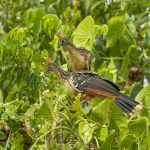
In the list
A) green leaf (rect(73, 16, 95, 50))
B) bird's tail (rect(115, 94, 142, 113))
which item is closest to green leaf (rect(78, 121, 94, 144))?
bird's tail (rect(115, 94, 142, 113))

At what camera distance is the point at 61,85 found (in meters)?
2.70

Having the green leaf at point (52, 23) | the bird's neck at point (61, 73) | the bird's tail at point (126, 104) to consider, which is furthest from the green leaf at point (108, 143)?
the green leaf at point (52, 23)

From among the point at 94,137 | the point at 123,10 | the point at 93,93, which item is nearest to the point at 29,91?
the point at 93,93

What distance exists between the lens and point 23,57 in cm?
329

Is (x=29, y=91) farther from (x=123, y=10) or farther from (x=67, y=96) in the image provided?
(x=123, y=10)

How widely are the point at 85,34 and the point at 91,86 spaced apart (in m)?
0.30

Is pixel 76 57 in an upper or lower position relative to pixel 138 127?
upper

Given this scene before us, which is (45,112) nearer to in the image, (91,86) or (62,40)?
(62,40)

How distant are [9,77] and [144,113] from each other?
53.3 inches

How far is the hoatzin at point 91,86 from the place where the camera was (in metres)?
2.50

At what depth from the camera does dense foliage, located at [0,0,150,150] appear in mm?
2125

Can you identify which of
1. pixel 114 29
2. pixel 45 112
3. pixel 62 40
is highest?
pixel 62 40

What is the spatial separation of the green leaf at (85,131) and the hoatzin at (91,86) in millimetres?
385

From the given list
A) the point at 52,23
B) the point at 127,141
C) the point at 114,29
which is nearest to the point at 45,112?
the point at 127,141
